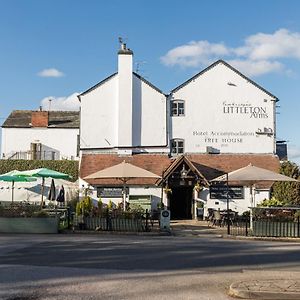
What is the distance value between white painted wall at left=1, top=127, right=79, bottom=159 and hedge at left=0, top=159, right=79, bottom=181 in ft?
18.2

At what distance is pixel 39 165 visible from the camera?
39.7 m

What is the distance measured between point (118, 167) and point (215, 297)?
52.2ft

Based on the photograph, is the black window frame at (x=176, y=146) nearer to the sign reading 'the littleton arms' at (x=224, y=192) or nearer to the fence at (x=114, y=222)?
the sign reading 'the littleton arms' at (x=224, y=192)

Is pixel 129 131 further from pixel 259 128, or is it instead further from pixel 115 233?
pixel 115 233

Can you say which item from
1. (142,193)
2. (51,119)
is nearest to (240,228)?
(142,193)

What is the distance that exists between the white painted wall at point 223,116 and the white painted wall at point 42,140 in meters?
15.2

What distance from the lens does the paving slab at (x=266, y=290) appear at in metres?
8.81

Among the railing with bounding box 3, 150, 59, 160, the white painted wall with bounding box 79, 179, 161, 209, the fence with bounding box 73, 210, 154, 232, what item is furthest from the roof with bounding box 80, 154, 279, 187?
the railing with bounding box 3, 150, 59, 160

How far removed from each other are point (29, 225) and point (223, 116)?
1589cm

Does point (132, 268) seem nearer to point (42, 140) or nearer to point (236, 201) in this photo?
point (236, 201)

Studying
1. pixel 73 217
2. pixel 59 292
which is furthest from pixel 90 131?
pixel 59 292

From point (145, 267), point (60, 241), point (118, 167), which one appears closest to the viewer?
point (145, 267)

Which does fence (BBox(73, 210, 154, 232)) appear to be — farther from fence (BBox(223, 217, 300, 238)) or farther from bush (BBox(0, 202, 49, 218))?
fence (BBox(223, 217, 300, 238))

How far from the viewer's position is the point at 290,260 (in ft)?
44.4
